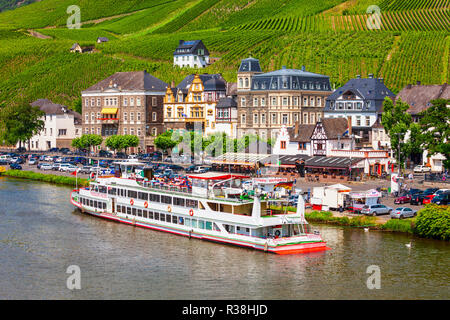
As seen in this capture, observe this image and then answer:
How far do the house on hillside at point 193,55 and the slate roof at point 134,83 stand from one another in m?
38.1

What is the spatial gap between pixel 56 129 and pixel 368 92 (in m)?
57.7

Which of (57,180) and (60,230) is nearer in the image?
(60,230)

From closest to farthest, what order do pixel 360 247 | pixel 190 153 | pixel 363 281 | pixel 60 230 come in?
1. pixel 363 281
2. pixel 360 247
3. pixel 60 230
4. pixel 190 153

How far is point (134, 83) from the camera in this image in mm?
130250

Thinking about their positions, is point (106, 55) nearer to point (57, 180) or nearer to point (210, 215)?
point (57, 180)

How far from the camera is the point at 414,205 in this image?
68625 millimetres

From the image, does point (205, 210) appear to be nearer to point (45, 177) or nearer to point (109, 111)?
point (45, 177)

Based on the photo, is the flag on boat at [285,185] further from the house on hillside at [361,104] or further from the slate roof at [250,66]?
the slate roof at [250,66]

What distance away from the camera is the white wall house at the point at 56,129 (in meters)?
135

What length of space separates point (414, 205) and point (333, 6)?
133m

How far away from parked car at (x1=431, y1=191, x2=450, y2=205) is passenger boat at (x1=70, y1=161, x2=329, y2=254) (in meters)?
14.5

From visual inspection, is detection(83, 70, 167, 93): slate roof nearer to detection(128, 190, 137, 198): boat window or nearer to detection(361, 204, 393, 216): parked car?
detection(128, 190, 137, 198): boat window
